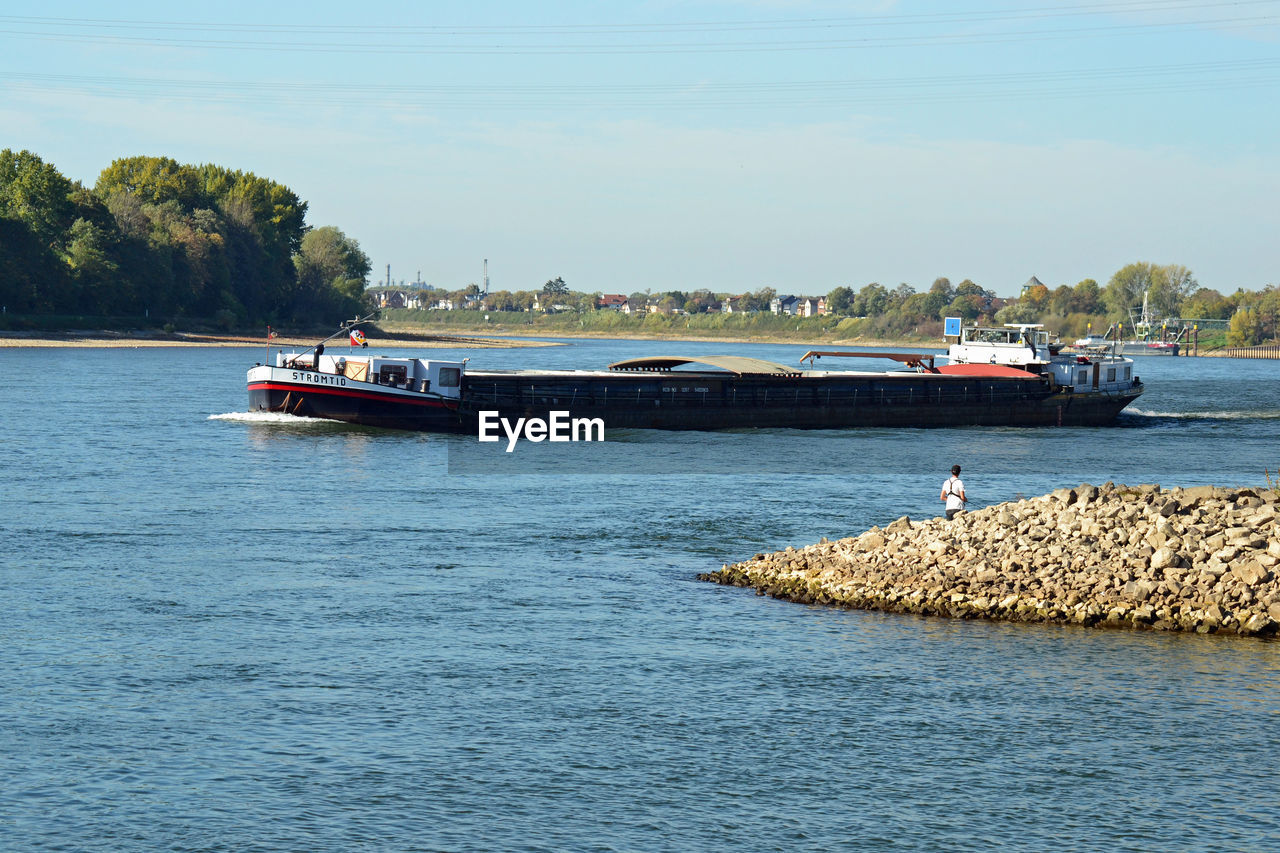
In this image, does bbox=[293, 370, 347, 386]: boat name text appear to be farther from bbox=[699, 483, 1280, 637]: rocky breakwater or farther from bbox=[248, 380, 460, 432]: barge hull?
bbox=[699, 483, 1280, 637]: rocky breakwater

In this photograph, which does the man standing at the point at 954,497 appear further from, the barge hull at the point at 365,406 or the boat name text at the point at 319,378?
the boat name text at the point at 319,378

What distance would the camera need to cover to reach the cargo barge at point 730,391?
2990 inches

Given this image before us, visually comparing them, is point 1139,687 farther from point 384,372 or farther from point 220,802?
point 384,372

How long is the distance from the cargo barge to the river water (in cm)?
2705

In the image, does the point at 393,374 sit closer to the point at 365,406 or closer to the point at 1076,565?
the point at 365,406

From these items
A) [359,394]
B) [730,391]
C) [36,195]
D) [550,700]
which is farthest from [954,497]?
[36,195]

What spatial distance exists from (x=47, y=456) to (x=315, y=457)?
40.2ft

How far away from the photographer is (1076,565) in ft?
102

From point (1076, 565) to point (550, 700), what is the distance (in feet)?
44.9

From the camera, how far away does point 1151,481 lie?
58469 mm

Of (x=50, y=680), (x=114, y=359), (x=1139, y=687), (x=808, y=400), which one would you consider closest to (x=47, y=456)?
(x=50, y=680)

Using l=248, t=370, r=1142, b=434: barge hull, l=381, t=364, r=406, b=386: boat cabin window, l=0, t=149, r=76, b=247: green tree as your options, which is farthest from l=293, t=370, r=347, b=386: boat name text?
l=0, t=149, r=76, b=247: green tree

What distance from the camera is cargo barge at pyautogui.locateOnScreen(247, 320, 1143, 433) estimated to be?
75.9m

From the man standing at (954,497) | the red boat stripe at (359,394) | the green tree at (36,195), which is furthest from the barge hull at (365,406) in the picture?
the green tree at (36,195)
